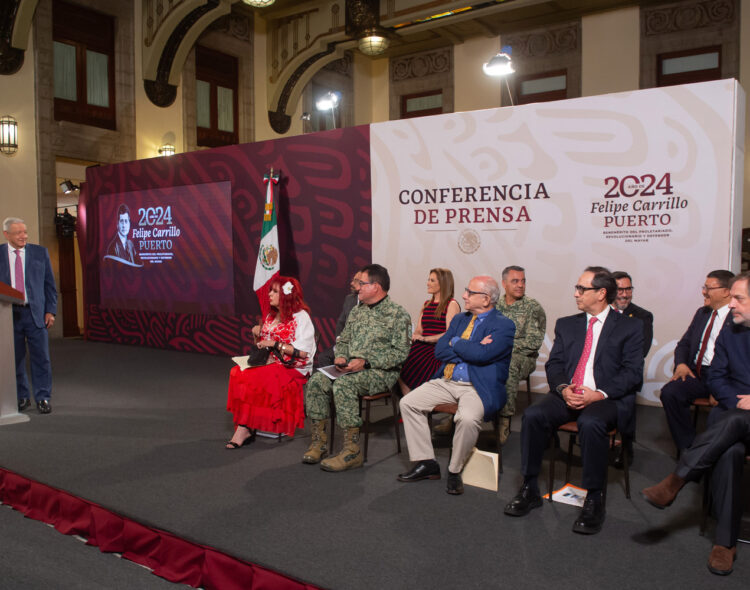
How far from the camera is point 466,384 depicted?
3490mm

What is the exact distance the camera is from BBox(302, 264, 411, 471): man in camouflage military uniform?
3.69 m

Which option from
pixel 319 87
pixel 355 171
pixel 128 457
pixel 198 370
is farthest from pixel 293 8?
pixel 128 457

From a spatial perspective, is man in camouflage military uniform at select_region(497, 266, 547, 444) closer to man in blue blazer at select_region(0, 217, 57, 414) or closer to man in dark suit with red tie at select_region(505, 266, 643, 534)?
man in dark suit with red tie at select_region(505, 266, 643, 534)

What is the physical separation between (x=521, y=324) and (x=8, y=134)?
7.75 metres

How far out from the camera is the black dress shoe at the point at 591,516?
2.77m

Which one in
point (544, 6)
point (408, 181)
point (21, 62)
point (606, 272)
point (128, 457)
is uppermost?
point (544, 6)

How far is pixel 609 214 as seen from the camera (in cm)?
526

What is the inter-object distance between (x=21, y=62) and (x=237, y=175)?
12.4 feet

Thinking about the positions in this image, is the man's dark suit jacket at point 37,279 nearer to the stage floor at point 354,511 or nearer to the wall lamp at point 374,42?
the stage floor at point 354,511

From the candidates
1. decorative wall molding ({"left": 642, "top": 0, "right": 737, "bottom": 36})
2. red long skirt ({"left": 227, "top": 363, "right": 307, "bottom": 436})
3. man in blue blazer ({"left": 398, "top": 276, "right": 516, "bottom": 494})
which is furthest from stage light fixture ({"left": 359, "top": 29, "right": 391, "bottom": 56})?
man in blue blazer ({"left": 398, "top": 276, "right": 516, "bottom": 494})

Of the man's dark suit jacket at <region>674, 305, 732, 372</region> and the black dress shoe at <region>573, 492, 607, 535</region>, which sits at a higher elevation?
the man's dark suit jacket at <region>674, 305, 732, 372</region>

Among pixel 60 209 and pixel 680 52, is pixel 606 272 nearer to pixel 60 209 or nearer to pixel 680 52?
pixel 680 52

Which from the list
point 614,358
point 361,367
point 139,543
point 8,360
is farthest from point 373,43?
point 139,543

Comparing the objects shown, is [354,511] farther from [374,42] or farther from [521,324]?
[374,42]
